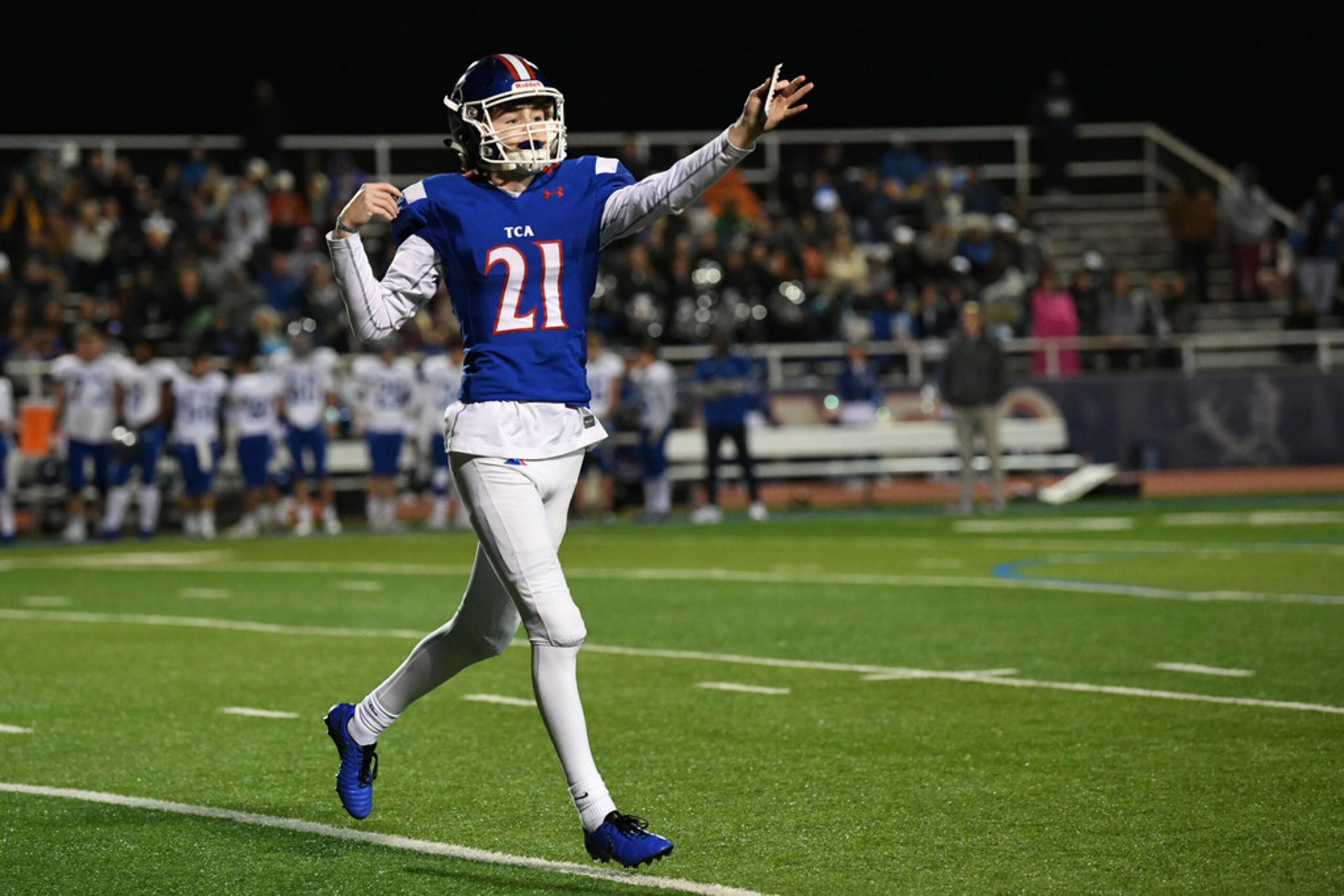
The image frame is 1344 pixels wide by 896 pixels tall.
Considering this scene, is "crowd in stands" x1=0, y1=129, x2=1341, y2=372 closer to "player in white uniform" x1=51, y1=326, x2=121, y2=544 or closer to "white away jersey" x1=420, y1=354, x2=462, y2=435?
"player in white uniform" x1=51, y1=326, x2=121, y2=544

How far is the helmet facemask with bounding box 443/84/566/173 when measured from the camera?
5117 mm

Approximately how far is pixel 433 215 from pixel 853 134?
21.9 m

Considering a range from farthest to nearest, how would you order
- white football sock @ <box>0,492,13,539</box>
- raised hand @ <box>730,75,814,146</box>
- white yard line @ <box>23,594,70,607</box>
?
1. white football sock @ <box>0,492,13,539</box>
2. white yard line @ <box>23,594,70,607</box>
3. raised hand @ <box>730,75,814,146</box>

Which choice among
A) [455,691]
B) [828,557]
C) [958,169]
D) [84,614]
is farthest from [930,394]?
[455,691]

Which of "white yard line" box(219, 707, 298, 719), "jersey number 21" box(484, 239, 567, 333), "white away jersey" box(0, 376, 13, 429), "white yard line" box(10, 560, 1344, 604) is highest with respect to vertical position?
"jersey number 21" box(484, 239, 567, 333)

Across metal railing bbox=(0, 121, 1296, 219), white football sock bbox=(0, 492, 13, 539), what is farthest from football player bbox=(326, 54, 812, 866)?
metal railing bbox=(0, 121, 1296, 219)

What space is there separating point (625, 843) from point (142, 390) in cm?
1479

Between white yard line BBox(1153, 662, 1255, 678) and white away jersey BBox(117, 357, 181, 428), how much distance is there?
12.5 m

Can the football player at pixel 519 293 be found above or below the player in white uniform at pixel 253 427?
above

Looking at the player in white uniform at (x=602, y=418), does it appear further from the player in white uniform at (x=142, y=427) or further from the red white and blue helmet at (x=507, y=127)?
the red white and blue helmet at (x=507, y=127)

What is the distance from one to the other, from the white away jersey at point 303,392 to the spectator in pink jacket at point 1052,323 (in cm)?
874

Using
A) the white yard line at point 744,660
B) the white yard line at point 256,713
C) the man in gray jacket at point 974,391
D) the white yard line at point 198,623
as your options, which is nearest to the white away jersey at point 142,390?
the white yard line at point 198,623

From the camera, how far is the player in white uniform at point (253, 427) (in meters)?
18.4

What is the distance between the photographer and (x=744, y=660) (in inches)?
344
